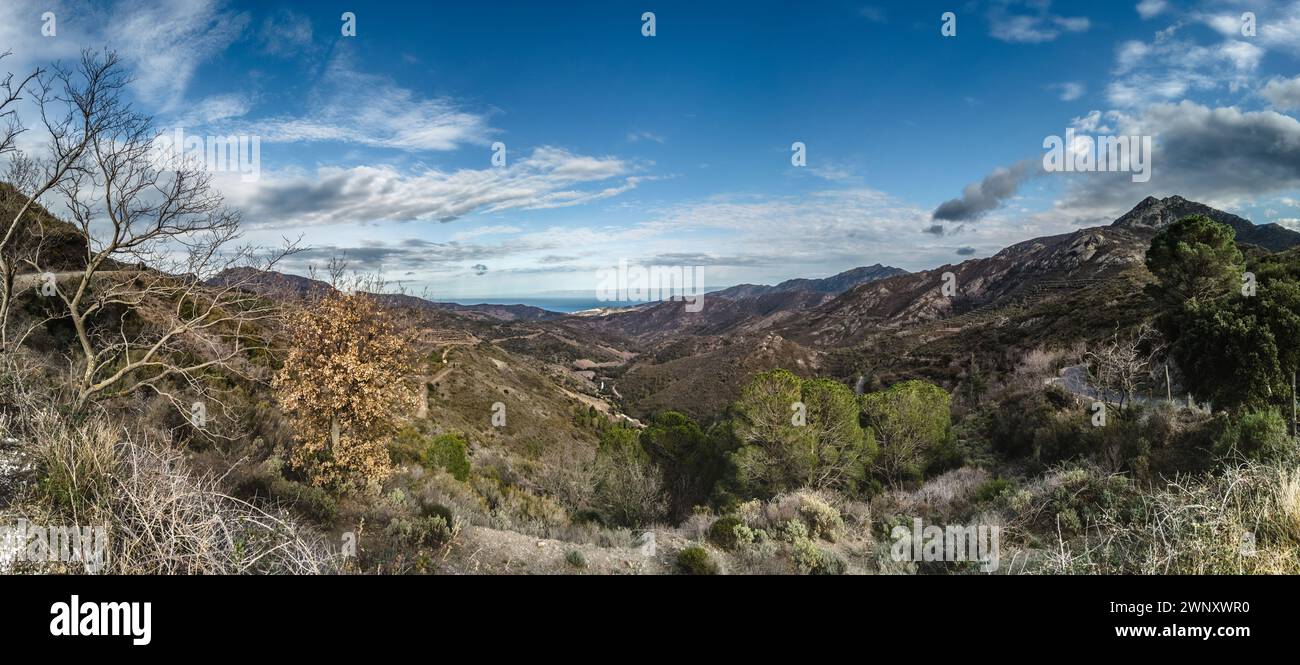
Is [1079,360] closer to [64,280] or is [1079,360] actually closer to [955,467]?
[955,467]

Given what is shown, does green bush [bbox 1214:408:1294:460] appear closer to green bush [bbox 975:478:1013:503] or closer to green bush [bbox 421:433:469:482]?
green bush [bbox 975:478:1013:503]

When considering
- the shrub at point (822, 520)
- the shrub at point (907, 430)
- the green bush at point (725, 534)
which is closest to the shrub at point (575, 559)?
the green bush at point (725, 534)

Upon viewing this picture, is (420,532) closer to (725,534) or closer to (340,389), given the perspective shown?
(340,389)

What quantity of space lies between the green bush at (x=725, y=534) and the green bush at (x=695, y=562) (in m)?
1.15

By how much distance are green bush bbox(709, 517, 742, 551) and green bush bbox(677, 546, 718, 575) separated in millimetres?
1145

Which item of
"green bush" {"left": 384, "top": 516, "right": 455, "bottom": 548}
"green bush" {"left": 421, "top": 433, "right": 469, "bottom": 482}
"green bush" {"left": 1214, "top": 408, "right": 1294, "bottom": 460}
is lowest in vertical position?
"green bush" {"left": 421, "top": 433, "right": 469, "bottom": 482}

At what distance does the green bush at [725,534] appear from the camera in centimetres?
980

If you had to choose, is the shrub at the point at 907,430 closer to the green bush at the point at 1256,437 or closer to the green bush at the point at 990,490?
the green bush at the point at 990,490

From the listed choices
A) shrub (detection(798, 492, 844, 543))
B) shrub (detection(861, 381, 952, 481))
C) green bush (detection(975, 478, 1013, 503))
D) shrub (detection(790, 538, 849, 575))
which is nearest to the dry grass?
shrub (detection(790, 538, 849, 575))

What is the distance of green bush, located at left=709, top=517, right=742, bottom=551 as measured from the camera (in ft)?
32.1

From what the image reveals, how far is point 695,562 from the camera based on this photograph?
852 cm

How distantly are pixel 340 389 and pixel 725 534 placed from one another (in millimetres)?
8359
